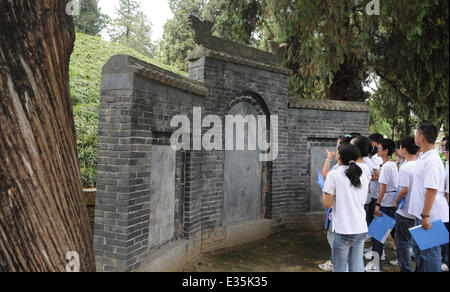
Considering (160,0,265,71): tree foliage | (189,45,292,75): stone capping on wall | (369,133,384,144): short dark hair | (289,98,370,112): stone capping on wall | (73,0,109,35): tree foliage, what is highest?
(73,0,109,35): tree foliage

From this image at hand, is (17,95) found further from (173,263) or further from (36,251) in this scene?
(173,263)

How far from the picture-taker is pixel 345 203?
335 centimetres

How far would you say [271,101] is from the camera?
6.95m

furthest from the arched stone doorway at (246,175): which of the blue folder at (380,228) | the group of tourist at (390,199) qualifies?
the blue folder at (380,228)

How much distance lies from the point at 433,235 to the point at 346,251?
1.09m

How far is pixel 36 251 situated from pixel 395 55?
917cm

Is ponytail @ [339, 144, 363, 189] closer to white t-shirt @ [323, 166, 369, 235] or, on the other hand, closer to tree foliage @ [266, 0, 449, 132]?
white t-shirt @ [323, 166, 369, 235]

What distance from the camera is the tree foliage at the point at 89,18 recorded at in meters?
25.4

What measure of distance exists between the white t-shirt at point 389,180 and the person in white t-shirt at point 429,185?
6.92 ft

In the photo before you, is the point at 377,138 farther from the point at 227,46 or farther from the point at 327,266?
the point at 227,46

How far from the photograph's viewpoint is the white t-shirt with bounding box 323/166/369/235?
Answer: 130 inches

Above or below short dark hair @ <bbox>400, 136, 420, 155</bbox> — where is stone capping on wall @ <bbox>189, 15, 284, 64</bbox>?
above

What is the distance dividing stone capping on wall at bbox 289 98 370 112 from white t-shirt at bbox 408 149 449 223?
15.6 feet

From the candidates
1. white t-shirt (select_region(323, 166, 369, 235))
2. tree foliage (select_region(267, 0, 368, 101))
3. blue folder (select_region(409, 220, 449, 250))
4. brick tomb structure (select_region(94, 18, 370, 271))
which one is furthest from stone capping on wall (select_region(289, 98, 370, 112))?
blue folder (select_region(409, 220, 449, 250))
